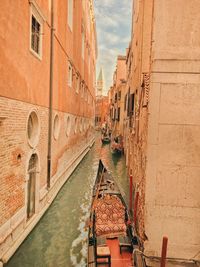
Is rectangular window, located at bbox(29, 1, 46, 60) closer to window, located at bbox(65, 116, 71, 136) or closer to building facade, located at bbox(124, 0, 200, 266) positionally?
building facade, located at bbox(124, 0, 200, 266)

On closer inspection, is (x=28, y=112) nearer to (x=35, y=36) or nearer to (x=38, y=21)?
(x=35, y=36)

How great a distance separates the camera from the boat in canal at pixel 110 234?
4.71 meters

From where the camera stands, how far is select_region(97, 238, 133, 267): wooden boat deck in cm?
473

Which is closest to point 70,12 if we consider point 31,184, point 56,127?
point 56,127

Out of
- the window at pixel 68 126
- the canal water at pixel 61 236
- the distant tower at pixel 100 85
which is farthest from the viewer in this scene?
the distant tower at pixel 100 85

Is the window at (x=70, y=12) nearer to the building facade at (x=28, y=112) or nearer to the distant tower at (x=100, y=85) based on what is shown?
the building facade at (x=28, y=112)

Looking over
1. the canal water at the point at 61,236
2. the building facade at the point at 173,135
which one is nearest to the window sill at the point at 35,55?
the building facade at the point at 173,135

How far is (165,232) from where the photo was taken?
477 centimetres

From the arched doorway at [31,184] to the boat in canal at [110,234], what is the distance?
6.38ft

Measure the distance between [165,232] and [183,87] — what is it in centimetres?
299

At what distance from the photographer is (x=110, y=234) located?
18.8 ft

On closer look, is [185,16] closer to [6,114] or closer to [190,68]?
Result: [190,68]

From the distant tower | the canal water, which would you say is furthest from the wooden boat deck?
the distant tower

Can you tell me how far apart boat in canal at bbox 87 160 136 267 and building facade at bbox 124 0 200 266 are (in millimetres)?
588
